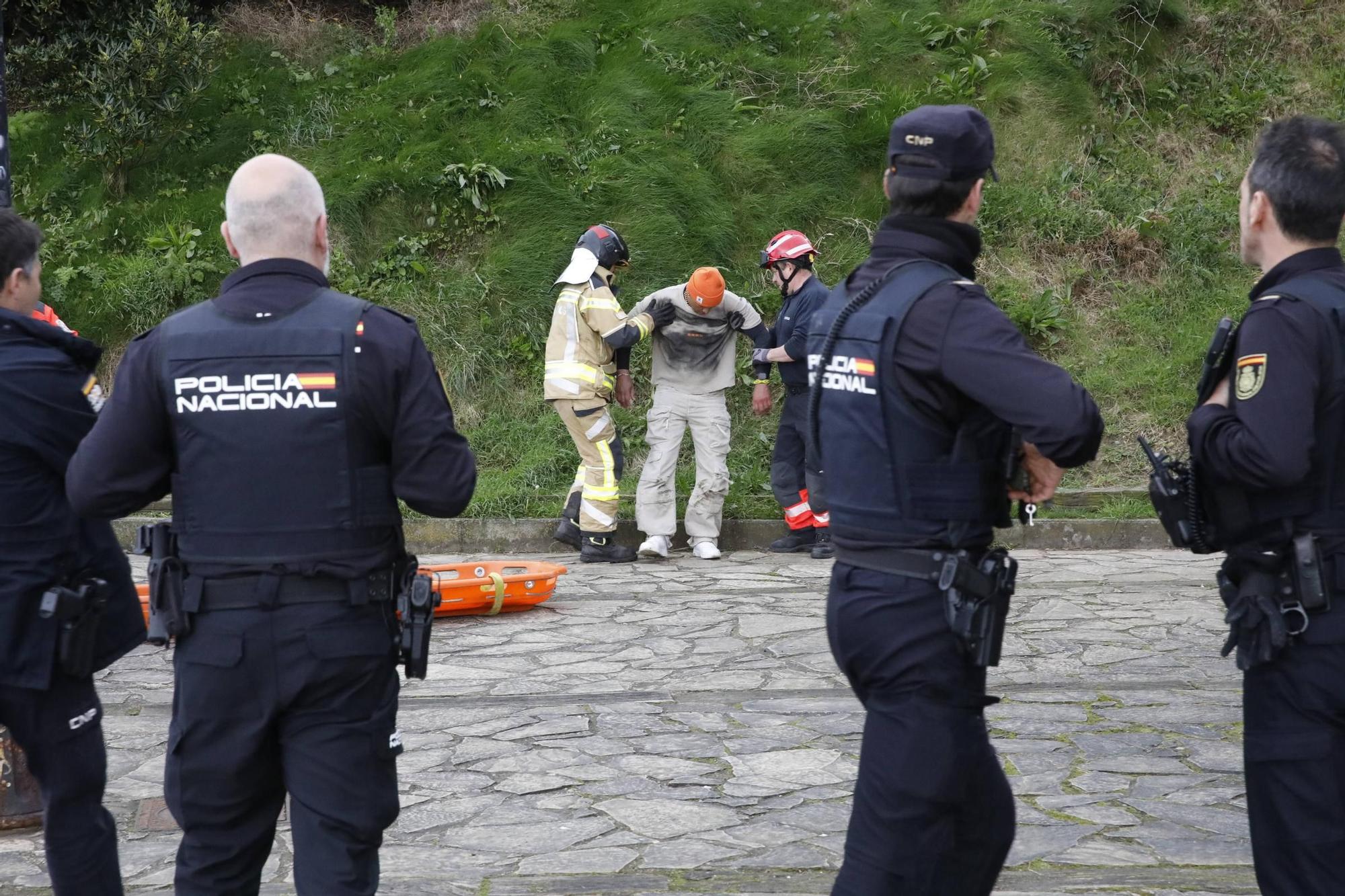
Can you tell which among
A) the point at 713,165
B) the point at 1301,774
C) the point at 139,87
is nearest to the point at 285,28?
the point at 139,87

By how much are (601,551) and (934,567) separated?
7.61m

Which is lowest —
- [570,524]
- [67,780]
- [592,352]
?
[570,524]

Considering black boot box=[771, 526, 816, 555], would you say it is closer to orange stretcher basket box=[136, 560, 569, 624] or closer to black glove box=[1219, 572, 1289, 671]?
orange stretcher basket box=[136, 560, 569, 624]

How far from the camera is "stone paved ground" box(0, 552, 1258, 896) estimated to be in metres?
4.30

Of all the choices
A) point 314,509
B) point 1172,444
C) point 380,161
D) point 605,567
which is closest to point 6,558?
point 314,509

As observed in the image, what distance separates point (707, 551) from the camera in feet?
35.4

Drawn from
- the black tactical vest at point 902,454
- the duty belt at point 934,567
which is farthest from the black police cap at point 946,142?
the duty belt at point 934,567

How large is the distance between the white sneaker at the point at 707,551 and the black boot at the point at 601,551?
0.55m

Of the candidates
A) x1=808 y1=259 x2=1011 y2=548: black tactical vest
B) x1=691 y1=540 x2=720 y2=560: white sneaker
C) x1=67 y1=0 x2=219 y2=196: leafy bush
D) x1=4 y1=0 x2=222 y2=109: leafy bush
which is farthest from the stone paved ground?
x1=4 y1=0 x2=222 y2=109: leafy bush

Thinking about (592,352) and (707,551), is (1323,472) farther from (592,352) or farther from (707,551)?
(707,551)

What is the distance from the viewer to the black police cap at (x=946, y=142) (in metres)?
3.16

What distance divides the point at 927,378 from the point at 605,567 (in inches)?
294

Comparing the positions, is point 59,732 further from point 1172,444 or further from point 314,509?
point 1172,444

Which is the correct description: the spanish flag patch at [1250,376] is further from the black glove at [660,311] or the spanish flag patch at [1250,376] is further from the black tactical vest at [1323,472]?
the black glove at [660,311]
